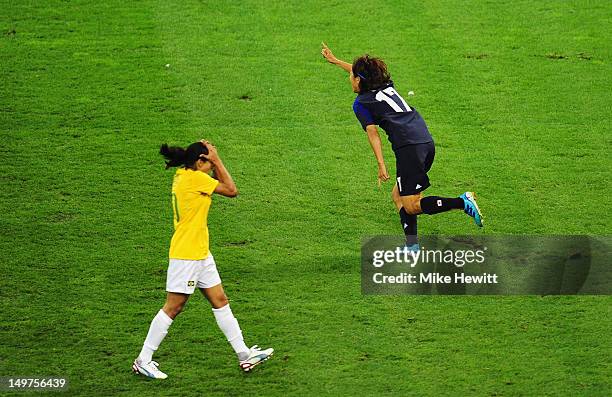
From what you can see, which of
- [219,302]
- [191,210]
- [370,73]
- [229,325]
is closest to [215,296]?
[219,302]

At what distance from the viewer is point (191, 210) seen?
9039 mm

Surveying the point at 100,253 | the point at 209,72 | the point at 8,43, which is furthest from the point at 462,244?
the point at 8,43

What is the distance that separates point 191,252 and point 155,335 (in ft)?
2.58

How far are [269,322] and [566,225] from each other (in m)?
3.70

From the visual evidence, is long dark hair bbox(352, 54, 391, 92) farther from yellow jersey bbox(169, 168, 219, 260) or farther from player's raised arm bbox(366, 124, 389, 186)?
yellow jersey bbox(169, 168, 219, 260)

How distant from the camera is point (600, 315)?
1012 cm

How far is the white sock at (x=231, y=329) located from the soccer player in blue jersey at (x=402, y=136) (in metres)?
2.59

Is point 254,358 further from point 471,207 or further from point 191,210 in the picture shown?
point 471,207

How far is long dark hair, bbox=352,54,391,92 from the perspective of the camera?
11.2 meters

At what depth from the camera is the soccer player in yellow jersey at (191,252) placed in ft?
29.6

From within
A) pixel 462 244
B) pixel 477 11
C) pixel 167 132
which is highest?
pixel 477 11

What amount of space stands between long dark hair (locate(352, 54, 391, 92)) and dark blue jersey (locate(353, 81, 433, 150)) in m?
0.08

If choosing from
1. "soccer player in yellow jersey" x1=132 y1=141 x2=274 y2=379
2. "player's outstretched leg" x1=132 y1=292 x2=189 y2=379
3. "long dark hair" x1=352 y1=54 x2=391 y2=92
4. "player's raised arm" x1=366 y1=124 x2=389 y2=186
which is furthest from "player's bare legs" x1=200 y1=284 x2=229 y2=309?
"long dark hair" x1=352 y1=54 x2=391 y2=92

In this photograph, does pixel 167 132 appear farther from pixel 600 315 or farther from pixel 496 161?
pixel 600 315
